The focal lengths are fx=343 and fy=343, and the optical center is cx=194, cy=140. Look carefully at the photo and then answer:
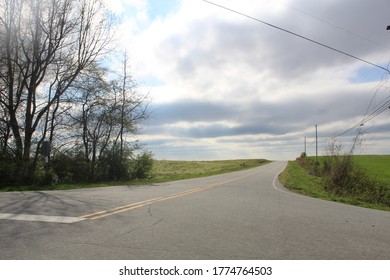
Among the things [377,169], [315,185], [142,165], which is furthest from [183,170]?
[377,169]

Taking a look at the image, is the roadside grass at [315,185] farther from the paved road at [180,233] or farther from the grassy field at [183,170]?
the grassy field at [183,170]

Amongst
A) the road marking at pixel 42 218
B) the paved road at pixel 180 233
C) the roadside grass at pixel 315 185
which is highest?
the road marking at pixel 42 218

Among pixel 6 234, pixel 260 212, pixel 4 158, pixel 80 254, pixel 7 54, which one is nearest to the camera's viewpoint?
pixel 80 254

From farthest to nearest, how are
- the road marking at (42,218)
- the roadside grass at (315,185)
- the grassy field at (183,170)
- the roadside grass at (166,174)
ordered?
1. the grassy field at (183,170)
2. the roadside grass at (166,174)
3. the roadside grass at (315,185)
4. the road marking at (42,218)

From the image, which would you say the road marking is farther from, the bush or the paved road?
the bush

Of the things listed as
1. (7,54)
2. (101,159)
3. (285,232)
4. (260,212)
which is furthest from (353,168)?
(7,54)

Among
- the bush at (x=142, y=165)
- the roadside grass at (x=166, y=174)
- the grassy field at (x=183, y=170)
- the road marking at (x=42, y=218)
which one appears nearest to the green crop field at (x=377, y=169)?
the grassy field at (x=183, y=170)

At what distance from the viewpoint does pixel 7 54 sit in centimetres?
2681

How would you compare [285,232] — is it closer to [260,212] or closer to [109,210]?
[260,212]

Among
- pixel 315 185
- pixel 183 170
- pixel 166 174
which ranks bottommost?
pixel 315 185

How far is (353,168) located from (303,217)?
27.1m

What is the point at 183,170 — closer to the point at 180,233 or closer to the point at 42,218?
the point at 42,218

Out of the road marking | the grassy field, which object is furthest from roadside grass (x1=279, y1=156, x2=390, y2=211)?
the road marking
